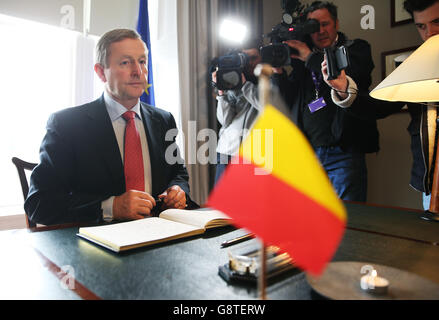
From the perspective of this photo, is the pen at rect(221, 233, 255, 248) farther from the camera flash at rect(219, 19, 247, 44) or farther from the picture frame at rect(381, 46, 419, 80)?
the picture frame at rect(381, 46, 419, 80)

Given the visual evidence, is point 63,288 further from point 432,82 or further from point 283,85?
point 283,85

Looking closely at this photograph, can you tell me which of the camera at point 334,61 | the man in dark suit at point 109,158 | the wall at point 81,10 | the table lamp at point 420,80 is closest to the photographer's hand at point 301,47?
the camera at point 334,61

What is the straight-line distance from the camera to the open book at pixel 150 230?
754 mm

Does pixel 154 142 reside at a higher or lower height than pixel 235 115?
lower

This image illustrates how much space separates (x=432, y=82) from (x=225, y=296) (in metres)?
1.21

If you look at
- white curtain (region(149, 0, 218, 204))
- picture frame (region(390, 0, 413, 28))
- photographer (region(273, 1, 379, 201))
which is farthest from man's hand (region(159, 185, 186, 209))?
picture frame (region(390, 0, 413, 28))

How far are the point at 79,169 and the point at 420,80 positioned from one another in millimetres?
1333

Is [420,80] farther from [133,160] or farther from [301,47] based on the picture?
[133,160]

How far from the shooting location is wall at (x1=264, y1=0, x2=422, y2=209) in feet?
8.55

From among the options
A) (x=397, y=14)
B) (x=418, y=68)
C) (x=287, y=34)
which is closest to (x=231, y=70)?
(x=287, y=34)

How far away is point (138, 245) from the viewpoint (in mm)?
749

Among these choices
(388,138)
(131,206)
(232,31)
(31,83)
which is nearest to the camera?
(131,206)

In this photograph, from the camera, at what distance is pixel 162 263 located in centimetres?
65
